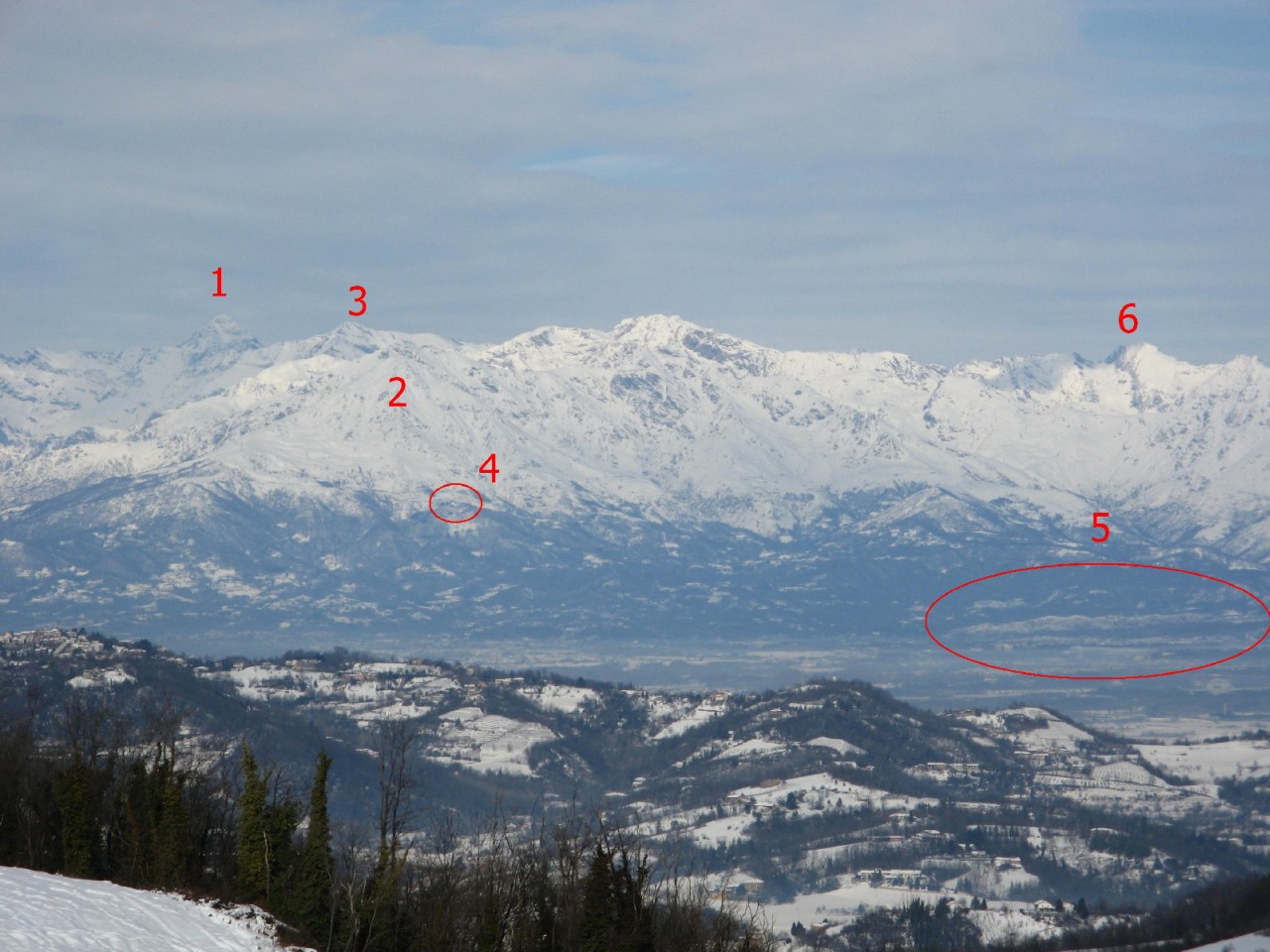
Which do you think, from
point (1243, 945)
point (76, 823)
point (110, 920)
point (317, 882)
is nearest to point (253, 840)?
point (317, 882)

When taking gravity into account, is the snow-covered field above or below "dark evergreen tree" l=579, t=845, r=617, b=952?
below

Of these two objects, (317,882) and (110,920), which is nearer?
(110,920)

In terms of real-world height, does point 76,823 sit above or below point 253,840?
above

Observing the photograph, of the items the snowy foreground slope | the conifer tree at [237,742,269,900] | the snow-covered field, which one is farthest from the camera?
the snow-covered field

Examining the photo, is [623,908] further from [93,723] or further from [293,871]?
[93,723]

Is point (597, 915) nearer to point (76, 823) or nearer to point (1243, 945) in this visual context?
point (76, 823)

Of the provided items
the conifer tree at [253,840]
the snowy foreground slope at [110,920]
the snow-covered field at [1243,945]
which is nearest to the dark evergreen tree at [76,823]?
the conifer tree at [253,840]

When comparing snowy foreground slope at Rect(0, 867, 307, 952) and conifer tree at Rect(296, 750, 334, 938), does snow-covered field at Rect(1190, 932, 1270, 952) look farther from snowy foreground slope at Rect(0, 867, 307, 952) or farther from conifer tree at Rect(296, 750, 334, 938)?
snowy foreground slope at Rect(0, 867, 307, 952)

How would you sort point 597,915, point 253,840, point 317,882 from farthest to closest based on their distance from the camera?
point 253,840
point 597,915
point 317,882

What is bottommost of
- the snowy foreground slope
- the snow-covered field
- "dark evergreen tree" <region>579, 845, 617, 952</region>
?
the snow-covered field

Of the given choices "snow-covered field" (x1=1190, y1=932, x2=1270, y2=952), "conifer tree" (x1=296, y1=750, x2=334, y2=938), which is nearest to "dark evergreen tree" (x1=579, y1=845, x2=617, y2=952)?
"conifer tree" (x1=296, y1=750, x2=334, y2=938)

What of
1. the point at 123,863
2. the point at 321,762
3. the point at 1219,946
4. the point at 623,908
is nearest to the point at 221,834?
the point at 123,863
